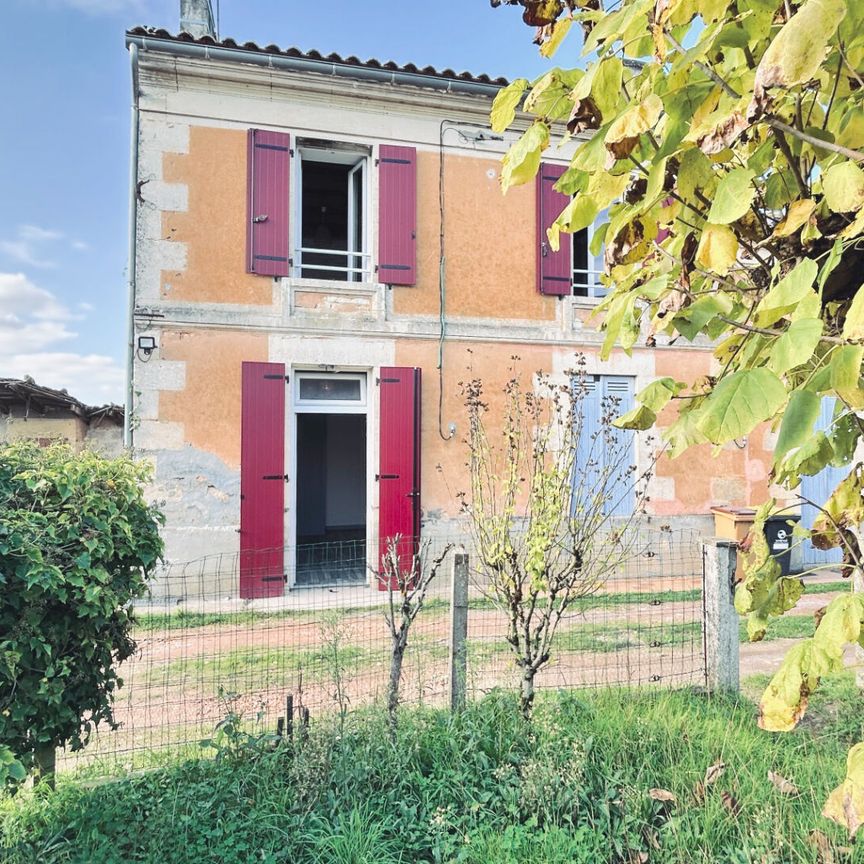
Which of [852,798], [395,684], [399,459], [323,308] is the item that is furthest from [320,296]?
[852,798]

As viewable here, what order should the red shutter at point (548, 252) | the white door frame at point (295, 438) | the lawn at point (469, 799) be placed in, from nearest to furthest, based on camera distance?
the lawn at point (469, 799) < the white door frame at point (295, 438) < the red shutter at point (548, 252)

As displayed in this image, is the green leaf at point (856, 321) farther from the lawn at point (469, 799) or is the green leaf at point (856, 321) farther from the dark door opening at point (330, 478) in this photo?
the dark door opening at point (330, 478)

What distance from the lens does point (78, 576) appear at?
2449 millimetres

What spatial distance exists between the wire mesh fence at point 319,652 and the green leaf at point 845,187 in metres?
2.72

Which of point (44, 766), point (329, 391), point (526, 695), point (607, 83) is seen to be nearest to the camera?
point (607, 83)

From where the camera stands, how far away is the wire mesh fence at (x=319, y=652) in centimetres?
358

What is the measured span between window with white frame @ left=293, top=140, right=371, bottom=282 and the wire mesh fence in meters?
3.90

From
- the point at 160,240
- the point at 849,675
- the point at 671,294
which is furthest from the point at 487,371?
the point at 671,294

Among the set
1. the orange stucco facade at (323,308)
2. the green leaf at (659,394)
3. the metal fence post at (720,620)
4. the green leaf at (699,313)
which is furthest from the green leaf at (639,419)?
the orange stucco facade at (323,308)

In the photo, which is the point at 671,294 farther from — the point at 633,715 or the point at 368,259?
the point at 368,259

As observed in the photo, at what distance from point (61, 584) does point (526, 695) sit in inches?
86.8

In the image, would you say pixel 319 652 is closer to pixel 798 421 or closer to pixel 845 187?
pixel 798 421

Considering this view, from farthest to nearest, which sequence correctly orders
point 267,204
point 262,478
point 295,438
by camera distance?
1. point 295,438
2. point 267,204
3. point 262,478

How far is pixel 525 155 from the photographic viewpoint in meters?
1.17
